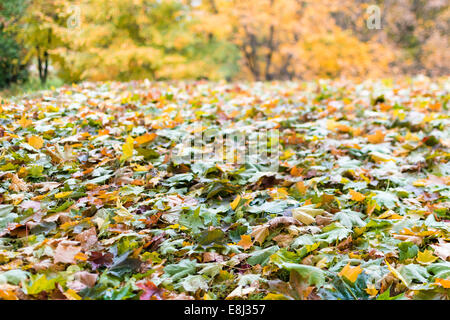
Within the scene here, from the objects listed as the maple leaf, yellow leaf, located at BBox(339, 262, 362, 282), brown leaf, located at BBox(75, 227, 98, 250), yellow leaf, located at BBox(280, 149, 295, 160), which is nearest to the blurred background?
yellow leaf, located at BBox(280, 149, 295, 160)

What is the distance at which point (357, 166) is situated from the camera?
3.13 meters

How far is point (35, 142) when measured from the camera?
10.0ft

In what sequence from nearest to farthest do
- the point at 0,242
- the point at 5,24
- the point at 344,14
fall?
the point at 0,242, the point at 5,24, the point at 344,14

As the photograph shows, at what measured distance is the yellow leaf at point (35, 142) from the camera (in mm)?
3051

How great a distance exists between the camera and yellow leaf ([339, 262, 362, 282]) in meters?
1.81

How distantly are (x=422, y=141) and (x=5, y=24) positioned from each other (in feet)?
20.0

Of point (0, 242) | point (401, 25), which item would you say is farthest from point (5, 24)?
point (401, 25)

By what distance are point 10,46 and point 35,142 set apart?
4328 mm

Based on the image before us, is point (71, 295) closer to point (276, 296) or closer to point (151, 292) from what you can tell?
point (151, 292)

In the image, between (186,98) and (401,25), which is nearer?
(186,98)

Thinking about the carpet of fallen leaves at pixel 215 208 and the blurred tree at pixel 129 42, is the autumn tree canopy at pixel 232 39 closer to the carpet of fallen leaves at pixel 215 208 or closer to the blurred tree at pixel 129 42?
the blurred tree at pixel 129 42
